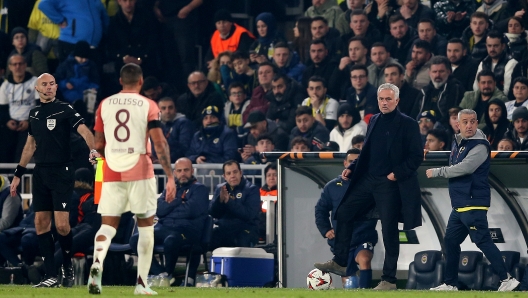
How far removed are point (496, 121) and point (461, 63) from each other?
1565 mm

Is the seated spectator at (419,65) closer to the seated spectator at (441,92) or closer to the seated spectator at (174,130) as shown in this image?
the seated spectator at (441,92)

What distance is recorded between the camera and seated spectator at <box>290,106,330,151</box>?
1641 cm

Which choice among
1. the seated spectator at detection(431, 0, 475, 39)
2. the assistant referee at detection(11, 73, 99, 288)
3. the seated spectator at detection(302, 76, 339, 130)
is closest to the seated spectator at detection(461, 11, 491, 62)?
the seated spectator at detection(431, 0, 475, 39)

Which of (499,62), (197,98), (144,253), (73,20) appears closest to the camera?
(144,253)

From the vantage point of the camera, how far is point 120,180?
1010 centimetres

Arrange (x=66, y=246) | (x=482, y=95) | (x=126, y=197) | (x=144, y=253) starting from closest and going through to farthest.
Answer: (x=144, y=253)
(x=126, y=197)
(x=66, y=246)
(x=482, y=95)

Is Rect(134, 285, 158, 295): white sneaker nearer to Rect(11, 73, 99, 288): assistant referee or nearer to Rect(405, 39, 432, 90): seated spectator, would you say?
Rect(11, 73, 99, 288): assistant referee

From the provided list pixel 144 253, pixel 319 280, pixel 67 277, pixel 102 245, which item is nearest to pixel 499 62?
pixel 319 280

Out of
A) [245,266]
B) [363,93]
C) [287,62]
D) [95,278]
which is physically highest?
[287,62]

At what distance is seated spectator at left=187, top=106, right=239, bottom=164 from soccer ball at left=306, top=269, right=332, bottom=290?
175 inches

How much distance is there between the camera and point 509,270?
13.4m

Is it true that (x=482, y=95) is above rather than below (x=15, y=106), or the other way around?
below

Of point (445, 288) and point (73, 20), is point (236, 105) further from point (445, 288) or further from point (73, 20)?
point (445, 288)

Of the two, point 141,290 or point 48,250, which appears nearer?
point 141,290
